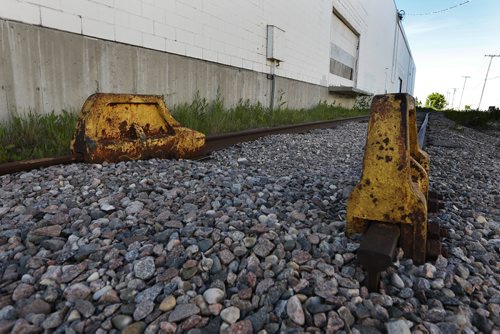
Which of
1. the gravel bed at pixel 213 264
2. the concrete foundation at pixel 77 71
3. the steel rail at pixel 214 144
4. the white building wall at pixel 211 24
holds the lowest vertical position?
the gravel bed at pixel 213 264

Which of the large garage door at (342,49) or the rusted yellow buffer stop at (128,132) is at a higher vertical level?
the large garage door at (342,49)

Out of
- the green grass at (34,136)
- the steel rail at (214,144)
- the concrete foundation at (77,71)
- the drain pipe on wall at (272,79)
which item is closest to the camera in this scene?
the steel rail at (214,144)

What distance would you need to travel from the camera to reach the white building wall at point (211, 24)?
154 inches

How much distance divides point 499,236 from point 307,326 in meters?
1.26

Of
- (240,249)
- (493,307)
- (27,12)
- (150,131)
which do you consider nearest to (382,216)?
(493,307)

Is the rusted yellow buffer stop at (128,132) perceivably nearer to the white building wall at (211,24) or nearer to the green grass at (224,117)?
the green grass at (224,117)

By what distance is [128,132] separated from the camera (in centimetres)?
315

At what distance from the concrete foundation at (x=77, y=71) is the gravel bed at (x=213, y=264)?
5.55ft

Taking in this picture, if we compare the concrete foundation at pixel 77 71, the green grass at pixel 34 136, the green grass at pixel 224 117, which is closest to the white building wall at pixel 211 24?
the concrete foundation at pixel 77 71

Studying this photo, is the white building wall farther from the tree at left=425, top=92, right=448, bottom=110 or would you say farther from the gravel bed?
the tree at left=425, top=92, right=448, bottom=110

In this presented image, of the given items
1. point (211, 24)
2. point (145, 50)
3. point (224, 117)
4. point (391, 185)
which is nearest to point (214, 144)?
point (224, 117)

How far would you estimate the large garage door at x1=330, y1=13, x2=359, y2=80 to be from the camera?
14.8m

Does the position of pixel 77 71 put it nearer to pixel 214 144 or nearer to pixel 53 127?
pixel 53 127

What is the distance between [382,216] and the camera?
4.99ft
